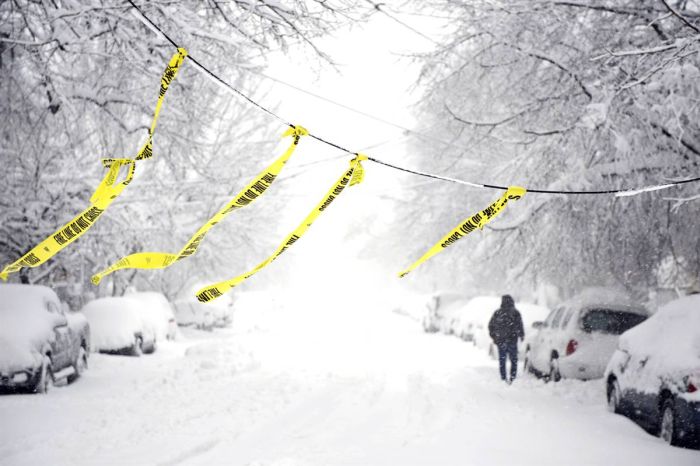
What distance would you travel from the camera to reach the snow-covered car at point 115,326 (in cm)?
1844

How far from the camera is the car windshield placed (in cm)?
1318

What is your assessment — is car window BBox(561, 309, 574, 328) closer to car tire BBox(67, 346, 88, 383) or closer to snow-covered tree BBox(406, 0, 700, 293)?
snow-covered tree BBox(406, 0, 700, 293)

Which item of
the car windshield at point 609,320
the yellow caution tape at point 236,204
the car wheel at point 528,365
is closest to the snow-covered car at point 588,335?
the car windshield at point 609,320

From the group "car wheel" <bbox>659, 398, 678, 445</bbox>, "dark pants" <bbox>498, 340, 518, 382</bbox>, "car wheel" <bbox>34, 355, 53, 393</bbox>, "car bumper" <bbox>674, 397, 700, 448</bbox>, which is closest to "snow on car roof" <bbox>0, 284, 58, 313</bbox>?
"car wheel" <bbox>34, 355, 53, 393</bbox>

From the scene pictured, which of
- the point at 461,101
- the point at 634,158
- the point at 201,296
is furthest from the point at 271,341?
the point at 201,296

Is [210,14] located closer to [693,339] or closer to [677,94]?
[677,94]

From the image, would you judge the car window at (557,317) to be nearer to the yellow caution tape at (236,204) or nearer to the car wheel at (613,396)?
the car wheel at (613,396)

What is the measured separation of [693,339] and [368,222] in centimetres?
3558

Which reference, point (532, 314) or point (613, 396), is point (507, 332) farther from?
point (532, 314)

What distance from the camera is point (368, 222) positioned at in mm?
43812

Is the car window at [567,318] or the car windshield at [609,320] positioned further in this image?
the car window at [567,318]

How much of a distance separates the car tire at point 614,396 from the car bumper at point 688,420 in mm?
2126

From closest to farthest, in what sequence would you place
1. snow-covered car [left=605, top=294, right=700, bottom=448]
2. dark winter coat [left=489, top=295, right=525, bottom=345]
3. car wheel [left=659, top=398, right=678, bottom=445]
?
snow-covered car [left=605, top=294, right=700, bottom=448] < car wheel [left=659, top=398, right=678, bottom=445] < dark winter coat [left=489, top=295, right=525, bottom=345]

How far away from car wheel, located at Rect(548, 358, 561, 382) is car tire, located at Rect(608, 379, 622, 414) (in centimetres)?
248
